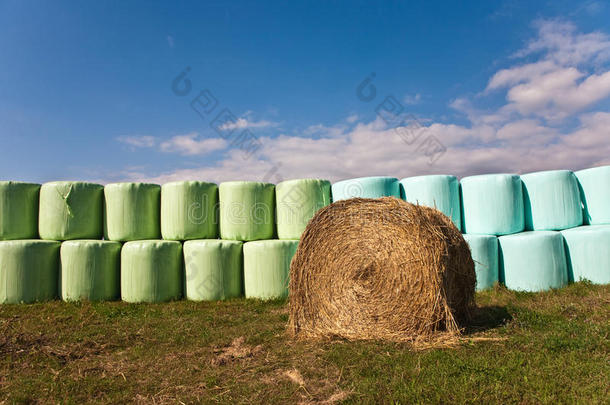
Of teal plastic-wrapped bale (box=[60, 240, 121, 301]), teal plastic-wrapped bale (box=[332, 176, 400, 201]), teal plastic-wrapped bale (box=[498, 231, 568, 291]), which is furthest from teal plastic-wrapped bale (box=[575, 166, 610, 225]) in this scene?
teal plastic-wrapped bale (box=[60, 240, 121, 301])

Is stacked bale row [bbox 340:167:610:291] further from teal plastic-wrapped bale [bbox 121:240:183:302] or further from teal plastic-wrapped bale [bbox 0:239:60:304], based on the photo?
teal plastic-wrapped bale [bbox 0:239:60:304]

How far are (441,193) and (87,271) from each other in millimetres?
5545

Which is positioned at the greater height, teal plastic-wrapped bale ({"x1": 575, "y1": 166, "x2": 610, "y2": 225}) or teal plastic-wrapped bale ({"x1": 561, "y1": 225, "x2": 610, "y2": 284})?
teal plastic-wrapped bale ({"x1": 575, "y1": 166, "x2": 610, "y2": 225})

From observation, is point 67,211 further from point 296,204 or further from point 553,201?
point 553,201

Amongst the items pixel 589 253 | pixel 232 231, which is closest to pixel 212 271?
pixel 232 231

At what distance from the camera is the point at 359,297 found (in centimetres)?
442

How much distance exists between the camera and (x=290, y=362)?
143 inches

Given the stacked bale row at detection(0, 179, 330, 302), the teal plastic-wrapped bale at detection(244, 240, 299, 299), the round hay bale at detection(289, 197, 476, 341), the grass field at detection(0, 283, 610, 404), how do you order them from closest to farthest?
the grass field at detection(0, 283, 610, 404)
the round hay bale at detection(289, 197, 476, 341)
the teal plastic-wrapped bale at detection(244, 240, 299, 299)
the stacked bale row at detection(0, 179, 330, 302)

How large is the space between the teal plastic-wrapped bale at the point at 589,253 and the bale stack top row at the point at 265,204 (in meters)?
0.35

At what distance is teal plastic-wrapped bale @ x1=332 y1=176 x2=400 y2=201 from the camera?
670 centimetres

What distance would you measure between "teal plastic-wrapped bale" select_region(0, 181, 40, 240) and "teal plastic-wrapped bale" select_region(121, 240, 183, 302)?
1763mm

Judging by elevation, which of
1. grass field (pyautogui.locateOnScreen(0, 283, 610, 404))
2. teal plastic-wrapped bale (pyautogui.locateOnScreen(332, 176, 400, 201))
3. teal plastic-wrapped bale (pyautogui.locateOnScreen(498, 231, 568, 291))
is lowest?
grass field (pyautogui.locateOnScreen(0, 283, 610, 404))

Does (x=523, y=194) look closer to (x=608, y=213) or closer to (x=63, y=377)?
(x=608, y=213)

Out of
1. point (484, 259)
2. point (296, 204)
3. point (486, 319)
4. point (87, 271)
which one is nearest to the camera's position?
point (486, 319)
